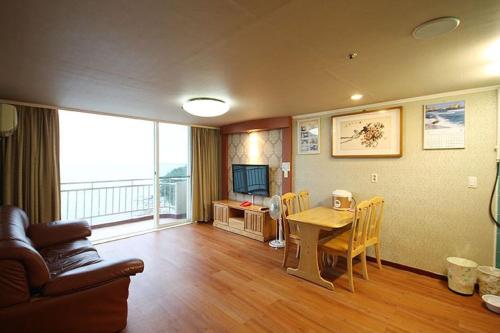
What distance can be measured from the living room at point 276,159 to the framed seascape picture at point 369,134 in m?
0.02

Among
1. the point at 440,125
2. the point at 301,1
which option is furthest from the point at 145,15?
the point at 440,125

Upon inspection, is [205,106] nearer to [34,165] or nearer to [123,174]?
[34,165]

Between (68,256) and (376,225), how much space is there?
3.63 m

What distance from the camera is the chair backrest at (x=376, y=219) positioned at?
289 centimetres

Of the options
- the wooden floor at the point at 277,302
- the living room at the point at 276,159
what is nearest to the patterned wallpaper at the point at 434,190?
the living room at the point at 276,159

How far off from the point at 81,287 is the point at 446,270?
3809 mm

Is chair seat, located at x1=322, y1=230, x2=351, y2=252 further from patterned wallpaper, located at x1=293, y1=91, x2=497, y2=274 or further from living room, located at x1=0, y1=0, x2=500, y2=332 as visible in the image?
patterned wallpaper, located at x1=293, y1=91, x2=497, y2=274

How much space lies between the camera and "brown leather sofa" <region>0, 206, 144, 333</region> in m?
1.47

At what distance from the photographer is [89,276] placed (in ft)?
5.72

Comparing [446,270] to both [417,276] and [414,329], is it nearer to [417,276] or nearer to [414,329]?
[417,276]

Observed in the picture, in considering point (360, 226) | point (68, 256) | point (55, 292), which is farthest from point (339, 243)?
point (68, 256)

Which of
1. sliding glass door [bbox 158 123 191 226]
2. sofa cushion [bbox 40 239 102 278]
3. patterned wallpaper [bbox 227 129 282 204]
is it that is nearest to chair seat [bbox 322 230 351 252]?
patterned wallpaper [bbox 227 129 282 204]

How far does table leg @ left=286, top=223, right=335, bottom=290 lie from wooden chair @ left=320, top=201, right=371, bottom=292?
0.44ft

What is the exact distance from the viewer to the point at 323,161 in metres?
3.89
